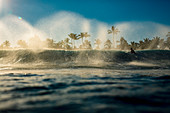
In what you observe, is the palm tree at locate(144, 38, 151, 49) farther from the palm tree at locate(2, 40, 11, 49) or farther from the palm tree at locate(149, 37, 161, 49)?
the palm tree at locate(2, 40, 11, 49)

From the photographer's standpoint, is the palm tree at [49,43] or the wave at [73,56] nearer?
the wave at [73,56]

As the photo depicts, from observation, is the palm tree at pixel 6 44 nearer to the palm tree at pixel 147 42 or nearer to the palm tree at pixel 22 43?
the palm tree at pixel 22 43

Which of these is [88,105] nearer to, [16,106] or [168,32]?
[16,106]

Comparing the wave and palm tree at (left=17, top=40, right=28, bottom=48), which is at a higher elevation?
palm tree at (left=17, top=40, right=28, bottom=48)

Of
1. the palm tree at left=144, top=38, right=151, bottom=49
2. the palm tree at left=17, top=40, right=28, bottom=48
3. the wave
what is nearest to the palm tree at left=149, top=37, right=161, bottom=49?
the palm tree at left=144, top=38, right=151, bottom=49

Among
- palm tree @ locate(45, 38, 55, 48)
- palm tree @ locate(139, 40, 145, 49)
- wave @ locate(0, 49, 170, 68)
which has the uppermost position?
palm tree @ locate(45, 38, 55, 48)

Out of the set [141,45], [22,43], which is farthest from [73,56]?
[22,43]

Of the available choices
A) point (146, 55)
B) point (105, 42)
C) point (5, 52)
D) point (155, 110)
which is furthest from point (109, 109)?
point (105, 42)

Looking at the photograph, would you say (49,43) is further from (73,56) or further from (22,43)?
(73,56)

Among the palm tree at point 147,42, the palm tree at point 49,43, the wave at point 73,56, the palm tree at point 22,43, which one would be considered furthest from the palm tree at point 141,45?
the palm tree at point 22,43

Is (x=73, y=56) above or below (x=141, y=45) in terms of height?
below

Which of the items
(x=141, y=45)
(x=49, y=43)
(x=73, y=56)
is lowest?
(x=73, y=56)

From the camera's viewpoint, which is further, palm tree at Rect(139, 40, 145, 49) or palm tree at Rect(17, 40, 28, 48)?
palm tree at Rect(17, 40, 28, 48)

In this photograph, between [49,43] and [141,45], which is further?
[49,43]
